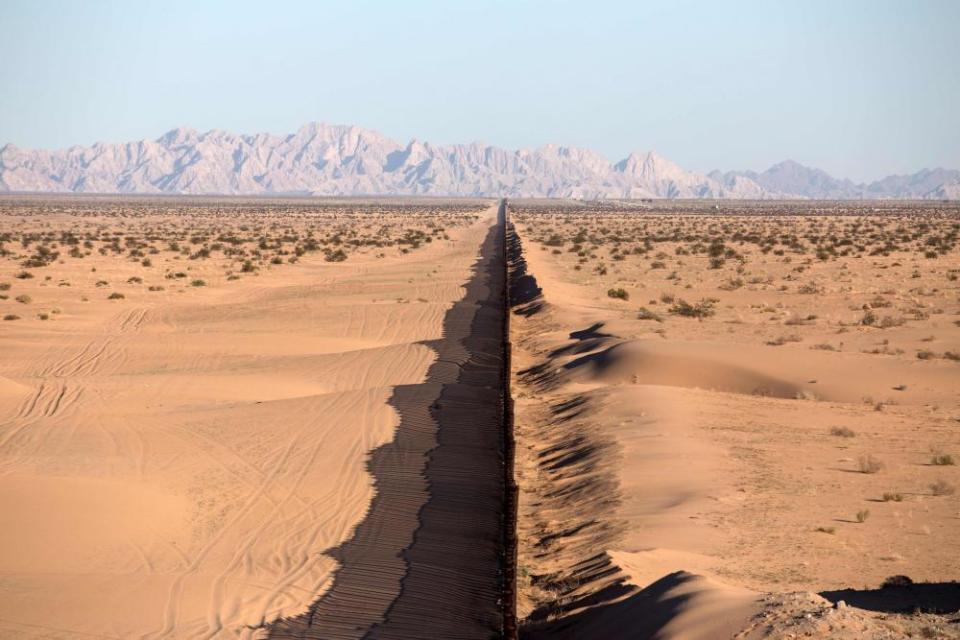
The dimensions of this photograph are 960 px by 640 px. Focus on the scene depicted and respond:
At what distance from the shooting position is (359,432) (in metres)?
18.2

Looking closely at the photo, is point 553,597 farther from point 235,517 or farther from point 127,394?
point 127,394

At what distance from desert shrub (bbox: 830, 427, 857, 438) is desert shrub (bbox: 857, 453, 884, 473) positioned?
6.14ft

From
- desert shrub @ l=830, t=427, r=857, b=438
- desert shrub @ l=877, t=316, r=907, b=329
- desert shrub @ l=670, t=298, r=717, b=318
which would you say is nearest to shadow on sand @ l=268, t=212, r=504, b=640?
desert shrub @ l=830, t=427, r=857, b=438

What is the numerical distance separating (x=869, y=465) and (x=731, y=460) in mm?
1659

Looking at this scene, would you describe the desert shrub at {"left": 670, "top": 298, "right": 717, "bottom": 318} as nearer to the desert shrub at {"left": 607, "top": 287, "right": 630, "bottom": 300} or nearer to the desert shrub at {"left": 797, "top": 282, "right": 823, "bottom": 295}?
the desert shrub at {"left": 607, "top": 287, "right": 630, "bottom": 300}

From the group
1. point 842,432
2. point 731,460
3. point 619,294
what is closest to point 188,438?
point 731,460

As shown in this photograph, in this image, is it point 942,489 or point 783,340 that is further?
point 783,340

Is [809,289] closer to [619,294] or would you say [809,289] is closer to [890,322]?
[619,294]

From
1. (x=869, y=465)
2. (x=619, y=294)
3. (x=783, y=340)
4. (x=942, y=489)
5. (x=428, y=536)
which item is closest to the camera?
(x=428, y=536)

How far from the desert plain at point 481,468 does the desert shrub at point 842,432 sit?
130 millimetres

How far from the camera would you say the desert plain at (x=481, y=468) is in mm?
10164

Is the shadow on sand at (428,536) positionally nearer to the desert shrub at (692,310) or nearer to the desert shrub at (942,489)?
the desert shrub at (942,489)

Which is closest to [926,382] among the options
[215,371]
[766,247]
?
[215,371]

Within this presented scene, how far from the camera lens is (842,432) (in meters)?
16.4
